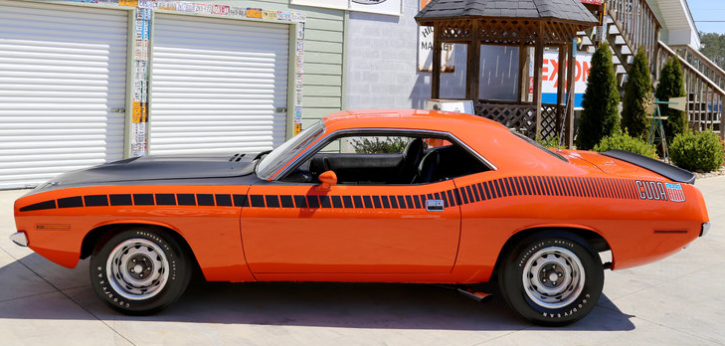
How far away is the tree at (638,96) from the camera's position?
631 inches

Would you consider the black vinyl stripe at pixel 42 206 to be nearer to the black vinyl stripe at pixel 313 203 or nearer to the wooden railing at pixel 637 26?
the black vinyl stripe at pixel 313 203

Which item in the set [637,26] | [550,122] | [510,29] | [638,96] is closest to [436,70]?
[510,29]

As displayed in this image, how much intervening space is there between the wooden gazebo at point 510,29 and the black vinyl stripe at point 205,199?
26.7 ft

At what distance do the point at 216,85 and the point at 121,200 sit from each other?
7520 mm

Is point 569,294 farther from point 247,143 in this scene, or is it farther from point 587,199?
Result: point 247,143

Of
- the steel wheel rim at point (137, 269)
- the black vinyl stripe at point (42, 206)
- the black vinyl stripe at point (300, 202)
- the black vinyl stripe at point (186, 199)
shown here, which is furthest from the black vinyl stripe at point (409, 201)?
the black vinyl stripe at point (42, 206)

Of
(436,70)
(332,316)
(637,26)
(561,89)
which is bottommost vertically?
(332,316)

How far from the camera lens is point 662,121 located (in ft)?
53.0

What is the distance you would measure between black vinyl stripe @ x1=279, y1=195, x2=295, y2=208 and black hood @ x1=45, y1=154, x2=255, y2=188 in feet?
1.35

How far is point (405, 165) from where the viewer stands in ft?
20.3

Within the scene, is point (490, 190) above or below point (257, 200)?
above

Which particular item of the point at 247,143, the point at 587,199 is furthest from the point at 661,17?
the point at 587,199

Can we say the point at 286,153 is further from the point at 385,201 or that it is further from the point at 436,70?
the point at 436,70

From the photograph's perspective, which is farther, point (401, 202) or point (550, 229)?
point (550, 229)
